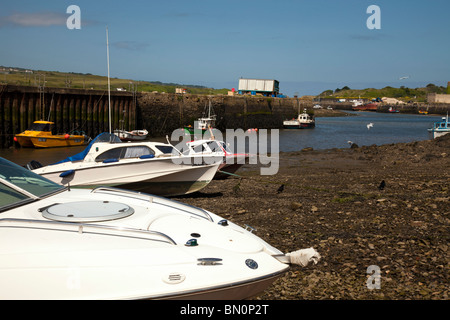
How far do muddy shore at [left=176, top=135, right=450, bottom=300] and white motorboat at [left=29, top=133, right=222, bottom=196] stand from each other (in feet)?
2.53

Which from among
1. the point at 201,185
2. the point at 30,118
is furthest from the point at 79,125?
the point at 201,185

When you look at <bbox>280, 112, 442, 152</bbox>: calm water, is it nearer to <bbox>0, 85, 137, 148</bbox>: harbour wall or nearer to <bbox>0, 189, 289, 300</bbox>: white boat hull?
<bbox>0, 85, 137, 148</bbox>: harbour wall

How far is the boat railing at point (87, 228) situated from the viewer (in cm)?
392

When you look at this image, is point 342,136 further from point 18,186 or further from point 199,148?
point 18,186

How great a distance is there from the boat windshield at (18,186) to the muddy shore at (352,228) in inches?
112

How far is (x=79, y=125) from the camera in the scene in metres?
32.7

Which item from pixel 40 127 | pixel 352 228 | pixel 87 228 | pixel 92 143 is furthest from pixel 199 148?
pixel 40 127

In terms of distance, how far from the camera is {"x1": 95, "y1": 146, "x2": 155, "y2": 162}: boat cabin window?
36.4 ft

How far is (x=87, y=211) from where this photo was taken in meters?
4.38

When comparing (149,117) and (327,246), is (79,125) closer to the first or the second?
(149,117)

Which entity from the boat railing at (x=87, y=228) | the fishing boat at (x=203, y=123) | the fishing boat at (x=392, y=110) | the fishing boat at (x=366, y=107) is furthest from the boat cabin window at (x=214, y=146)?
the fishing boat at (x=366, y=107)

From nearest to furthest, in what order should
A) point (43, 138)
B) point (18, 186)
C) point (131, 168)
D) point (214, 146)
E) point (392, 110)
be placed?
point (18, 186) < point (131, 168) < point (214, 146) < point (43, 138) < point (392, 110)

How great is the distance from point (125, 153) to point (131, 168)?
1.63ft
